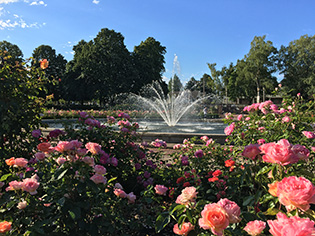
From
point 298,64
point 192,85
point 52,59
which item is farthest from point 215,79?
point 192,85

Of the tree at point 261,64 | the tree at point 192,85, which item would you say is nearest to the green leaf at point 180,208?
the tree at point 261,64

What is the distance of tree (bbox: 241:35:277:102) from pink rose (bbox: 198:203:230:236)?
42700 millimetres

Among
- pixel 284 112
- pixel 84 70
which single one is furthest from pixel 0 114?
pixel 84 70

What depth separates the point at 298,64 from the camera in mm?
40281

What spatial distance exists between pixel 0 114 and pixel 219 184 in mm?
2693

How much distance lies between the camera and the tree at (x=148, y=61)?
36500 millimetres

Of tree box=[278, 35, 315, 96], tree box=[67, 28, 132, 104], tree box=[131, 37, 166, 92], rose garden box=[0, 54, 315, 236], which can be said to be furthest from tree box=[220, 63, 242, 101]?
rose garden box=[0, 54, 315, 236]

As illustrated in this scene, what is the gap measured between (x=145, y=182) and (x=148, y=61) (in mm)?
35713

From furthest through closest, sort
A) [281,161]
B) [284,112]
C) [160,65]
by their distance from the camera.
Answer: [160,65], [284,112], [281,161]

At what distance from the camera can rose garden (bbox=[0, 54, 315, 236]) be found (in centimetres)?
114

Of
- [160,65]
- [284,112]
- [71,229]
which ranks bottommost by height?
[71,229]

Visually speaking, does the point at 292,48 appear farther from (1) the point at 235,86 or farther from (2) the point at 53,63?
(2) the point at 53,63

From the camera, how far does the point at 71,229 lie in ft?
5.59

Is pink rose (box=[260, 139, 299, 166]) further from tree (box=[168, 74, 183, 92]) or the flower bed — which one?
tree (box=[168, 74, 183, 92])
